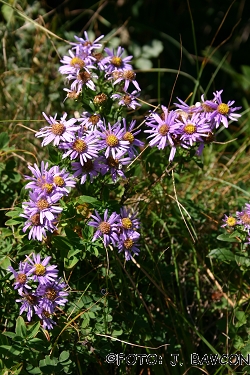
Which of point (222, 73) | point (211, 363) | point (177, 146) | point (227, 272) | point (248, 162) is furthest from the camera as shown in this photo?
point (222, 73)

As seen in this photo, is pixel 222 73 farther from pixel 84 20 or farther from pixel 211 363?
pixel 211 363

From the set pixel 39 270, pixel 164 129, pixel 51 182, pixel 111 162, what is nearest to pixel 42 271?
pixel 39 270

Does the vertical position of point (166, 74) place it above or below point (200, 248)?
above

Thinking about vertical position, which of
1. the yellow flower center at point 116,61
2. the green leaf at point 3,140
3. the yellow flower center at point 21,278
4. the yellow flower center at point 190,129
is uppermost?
the yellow flower center at point 116,61

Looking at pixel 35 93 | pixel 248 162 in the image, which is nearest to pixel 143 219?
pixel 248 162

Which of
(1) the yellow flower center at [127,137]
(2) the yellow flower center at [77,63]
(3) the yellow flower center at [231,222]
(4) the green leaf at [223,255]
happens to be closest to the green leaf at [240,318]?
(4) the green leaf at [223,255]

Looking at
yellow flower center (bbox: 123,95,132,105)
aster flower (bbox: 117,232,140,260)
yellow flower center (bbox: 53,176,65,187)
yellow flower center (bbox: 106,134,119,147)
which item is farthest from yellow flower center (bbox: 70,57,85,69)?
aster flower (bbox: 117,232,140,260)

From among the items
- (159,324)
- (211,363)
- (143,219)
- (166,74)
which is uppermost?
(166,74)

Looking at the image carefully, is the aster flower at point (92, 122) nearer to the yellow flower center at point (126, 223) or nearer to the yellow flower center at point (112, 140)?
the yellow flower center at point (112, 140)
